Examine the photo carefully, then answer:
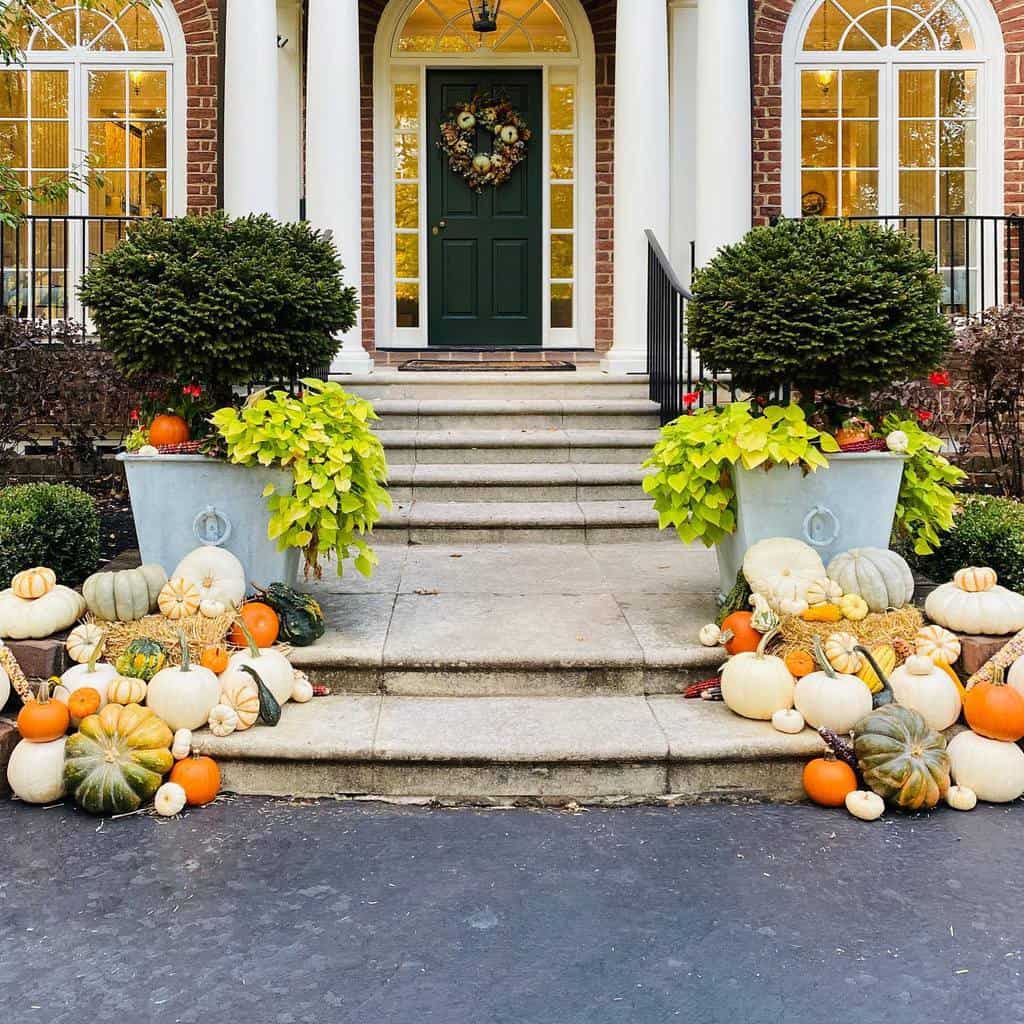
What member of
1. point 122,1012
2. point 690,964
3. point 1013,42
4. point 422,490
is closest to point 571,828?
point 690,964

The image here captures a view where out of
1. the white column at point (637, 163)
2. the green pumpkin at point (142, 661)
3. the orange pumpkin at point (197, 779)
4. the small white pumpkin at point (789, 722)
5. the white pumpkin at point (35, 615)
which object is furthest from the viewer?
the white column at point (637, 163)

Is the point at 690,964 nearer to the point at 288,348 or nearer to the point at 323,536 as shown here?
the point at 323,536

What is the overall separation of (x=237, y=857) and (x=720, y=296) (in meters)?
2.72

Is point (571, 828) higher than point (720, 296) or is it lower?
lower

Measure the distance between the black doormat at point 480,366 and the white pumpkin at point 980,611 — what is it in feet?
14.5

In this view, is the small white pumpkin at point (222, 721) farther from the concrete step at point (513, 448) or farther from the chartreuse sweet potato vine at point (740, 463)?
the concrete step at point (513, 448)

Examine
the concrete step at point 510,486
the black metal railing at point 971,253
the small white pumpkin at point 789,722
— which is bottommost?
the small white pumpkin at point 789,722

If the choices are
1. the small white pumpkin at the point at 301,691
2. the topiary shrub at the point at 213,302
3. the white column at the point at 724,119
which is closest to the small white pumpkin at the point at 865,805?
the small white pumpkin at the point at 301,691

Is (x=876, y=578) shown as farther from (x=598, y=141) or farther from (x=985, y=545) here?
(x=598, y=141)

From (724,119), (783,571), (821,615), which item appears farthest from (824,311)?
(724,119)

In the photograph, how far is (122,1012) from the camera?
7.83 feet

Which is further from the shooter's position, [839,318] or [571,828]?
[839,318]

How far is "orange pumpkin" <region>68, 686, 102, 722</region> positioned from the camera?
11.9 feet

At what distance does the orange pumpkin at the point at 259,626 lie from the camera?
410cm
